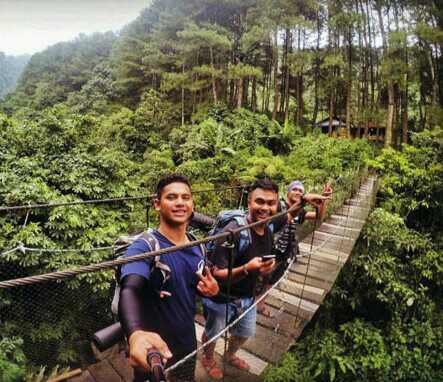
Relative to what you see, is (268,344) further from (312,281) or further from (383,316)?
(383,316)

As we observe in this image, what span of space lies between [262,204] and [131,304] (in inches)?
36.5

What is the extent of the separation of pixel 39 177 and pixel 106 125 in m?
7.61

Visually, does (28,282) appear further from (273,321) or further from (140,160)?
(140,160)

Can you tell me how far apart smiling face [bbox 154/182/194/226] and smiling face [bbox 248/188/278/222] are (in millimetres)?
515

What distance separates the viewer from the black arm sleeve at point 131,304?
2.50 feet

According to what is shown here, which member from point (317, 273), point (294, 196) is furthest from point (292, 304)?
point (294, 196)

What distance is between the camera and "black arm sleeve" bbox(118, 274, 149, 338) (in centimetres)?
76

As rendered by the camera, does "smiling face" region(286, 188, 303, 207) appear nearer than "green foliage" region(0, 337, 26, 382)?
Yes

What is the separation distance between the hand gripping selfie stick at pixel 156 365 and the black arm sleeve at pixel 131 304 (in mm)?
123

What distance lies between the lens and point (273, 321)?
205cm

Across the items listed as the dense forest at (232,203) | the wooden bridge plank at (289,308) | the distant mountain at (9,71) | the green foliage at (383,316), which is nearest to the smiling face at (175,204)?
the wooden bridge plank at (289,308)

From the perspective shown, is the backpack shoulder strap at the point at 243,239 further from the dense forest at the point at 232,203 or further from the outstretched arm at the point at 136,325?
the dense forest at the point at 232,203

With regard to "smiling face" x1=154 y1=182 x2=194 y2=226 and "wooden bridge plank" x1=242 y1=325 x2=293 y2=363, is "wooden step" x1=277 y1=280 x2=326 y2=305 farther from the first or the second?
"smiling face" x1=154 y1=182 x2=194 y2=226

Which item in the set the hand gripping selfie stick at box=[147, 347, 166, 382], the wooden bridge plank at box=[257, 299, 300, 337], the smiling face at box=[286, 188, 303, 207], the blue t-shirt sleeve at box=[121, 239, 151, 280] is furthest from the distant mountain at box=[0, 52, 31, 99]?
the hand gripping selfie stick at box=[147, 347, 166, 382]
